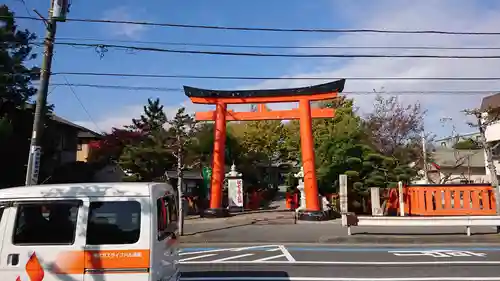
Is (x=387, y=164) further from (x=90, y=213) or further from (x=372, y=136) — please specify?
(x=90, y=213)

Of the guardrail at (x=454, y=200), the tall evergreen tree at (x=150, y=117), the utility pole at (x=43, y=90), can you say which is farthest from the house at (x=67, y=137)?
the guardrail at (x=454, y=200)

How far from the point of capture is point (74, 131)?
35.3 meters

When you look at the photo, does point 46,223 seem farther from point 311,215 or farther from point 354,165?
point 354,165

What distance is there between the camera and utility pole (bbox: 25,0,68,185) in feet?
30.3

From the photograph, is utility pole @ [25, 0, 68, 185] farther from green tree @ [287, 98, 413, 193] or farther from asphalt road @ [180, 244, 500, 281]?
green tree @ [287, 98, 413, 193]

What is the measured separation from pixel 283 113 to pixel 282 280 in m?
13.8

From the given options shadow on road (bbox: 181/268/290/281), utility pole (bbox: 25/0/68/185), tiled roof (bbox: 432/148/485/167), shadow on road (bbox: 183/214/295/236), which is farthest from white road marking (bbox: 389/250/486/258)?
tiled roof (bbox: 432/148/485/167)

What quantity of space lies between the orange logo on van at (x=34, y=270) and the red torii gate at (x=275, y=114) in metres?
16.2

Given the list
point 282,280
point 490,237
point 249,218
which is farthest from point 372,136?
point 282,280

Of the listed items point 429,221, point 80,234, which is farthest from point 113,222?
point 429,221

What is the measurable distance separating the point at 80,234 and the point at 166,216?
105 cm

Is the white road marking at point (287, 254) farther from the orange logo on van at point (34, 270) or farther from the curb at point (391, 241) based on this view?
the orange logo on van at point (34, 270)

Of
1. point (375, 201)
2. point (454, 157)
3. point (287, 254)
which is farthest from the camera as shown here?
point (454, 157)

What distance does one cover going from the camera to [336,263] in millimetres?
10117
